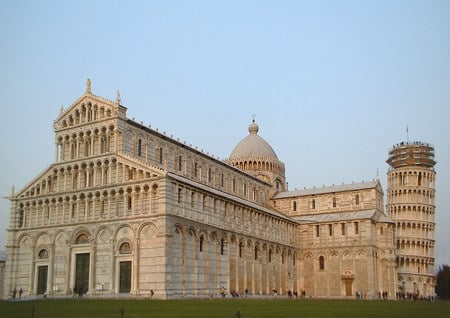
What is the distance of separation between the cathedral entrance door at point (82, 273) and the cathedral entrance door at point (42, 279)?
12.9 ft

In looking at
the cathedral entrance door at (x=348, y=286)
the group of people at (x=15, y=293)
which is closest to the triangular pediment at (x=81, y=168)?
the group of people at (x=15, y=293)

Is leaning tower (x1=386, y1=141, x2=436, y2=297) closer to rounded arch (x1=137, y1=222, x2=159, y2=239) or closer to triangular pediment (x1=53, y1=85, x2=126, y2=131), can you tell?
rounded arch (x1=137, y1=222, x2=159, y2=239)

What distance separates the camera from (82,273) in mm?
51969

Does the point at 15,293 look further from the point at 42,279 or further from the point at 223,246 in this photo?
the point at 223,246

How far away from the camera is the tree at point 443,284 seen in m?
106

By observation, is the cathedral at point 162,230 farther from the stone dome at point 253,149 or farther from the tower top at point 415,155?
the tower top at point 415,155

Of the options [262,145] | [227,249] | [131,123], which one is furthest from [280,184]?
[131,123]

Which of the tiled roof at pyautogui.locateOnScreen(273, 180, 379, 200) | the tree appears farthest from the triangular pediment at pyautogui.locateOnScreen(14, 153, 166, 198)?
the tree

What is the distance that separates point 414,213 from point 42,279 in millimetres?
62150

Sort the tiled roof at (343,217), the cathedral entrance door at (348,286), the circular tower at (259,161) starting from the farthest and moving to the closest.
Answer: the circular tower at (259,161) < the tiled roof at (343,217) < the cathedral entrance door at (348,286)

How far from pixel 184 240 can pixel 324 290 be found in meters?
29.1

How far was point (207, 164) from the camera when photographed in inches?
2645

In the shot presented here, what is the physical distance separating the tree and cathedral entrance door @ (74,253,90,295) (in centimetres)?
7681

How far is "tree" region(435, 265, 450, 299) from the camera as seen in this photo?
106 metres
